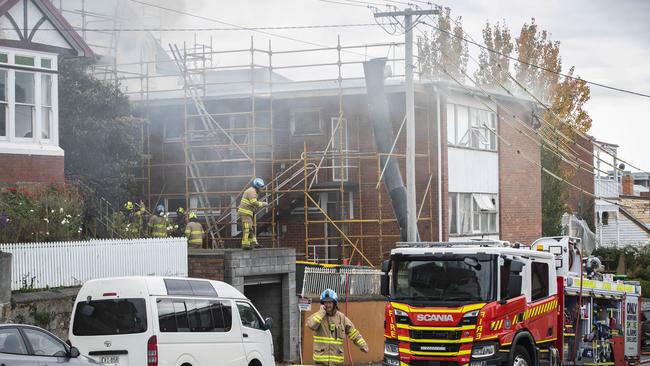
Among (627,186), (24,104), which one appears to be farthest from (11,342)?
(627,186)

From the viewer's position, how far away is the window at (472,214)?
33.9m

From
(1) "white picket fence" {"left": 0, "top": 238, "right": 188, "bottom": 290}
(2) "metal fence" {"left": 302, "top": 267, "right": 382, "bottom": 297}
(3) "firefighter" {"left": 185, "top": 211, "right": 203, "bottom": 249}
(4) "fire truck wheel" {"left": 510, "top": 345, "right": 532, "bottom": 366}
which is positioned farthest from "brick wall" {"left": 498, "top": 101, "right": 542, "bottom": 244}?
(4) "fire truck wheel" {"left": 510, "top": 345, "right": 532, "bottom": 366}

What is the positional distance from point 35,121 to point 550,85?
1233 inches

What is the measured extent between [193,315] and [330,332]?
2016mm

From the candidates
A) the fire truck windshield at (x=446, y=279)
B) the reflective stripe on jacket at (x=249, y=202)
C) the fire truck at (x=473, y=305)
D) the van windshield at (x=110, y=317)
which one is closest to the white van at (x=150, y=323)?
the van windshield at (x=110, y=317)

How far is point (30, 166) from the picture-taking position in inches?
902

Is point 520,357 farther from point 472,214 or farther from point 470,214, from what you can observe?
point 472,214

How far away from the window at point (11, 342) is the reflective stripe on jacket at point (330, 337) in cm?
426

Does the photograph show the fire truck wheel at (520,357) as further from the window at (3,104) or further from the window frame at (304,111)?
the window frame at (304,111)

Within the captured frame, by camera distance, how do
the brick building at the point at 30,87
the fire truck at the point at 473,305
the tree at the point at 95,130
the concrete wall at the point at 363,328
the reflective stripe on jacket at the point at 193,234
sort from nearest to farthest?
the fire truck at the point at 473,305 < the brick building at the point at 30,87 < the concrete wall at the point at 363,328 < the reflective stripe on jacket at the point at 193,234 < the tree at the point at 95,130

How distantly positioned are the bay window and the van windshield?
9191 mm

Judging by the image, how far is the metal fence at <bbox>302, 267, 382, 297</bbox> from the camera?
79.0ft

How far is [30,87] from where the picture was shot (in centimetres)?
2325

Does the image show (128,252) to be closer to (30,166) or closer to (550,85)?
(30,166)
